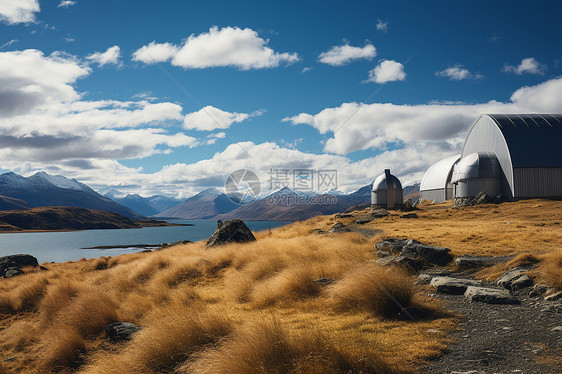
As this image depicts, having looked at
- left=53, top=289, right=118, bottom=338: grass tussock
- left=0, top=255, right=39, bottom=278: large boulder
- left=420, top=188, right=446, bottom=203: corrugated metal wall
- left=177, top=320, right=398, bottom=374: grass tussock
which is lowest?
left=0, top=255, right=39, bottom=278: large boulder

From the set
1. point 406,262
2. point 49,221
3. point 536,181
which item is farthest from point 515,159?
point 49,221

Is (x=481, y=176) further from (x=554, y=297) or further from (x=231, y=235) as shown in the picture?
(x=554, y=297)

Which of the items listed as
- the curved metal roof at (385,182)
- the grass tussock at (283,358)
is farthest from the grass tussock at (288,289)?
the curved metal roof at (385,182)

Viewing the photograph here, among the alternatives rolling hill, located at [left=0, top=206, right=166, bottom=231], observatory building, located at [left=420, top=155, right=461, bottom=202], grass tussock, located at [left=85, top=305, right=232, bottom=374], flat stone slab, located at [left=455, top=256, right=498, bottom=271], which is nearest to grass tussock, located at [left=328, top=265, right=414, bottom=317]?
grass tussock, located at [left=85, top=305, right=232, bottom=374]

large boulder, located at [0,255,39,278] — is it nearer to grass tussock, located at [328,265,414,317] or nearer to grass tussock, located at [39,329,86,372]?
grass tussock, located at [39,329,86,372]

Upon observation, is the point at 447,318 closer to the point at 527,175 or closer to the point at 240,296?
the point at 240,296

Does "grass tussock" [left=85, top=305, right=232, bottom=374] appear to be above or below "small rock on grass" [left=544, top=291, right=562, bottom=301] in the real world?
below

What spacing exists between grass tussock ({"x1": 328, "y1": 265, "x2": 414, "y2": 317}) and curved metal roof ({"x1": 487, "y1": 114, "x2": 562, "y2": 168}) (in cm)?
Result: 3818

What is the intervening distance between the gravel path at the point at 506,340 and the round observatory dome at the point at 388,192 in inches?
1582

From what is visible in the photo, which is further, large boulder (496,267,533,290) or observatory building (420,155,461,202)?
observatory building (420,155,461,202)

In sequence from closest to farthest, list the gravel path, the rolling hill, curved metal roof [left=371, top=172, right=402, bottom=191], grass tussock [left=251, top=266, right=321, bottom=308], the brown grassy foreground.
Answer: the gravel path → the brown grassy foreground → grass tussock [left=251, top=266, right=321, bottom=308] → curved metal roof [left=371, top=172, right=402, bottom=191] → the rolling hill

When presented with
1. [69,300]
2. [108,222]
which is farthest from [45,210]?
[69,300]

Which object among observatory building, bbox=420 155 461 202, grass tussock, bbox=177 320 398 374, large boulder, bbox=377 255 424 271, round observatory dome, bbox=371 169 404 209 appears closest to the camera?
grass tussock, bbox=177 320 398 374

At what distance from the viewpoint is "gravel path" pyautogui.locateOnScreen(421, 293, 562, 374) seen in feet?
15.6
